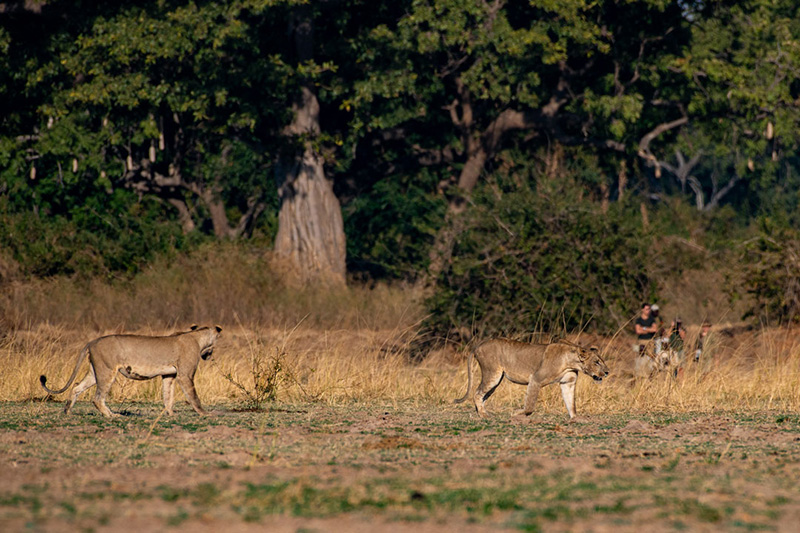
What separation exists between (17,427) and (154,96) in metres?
15.2

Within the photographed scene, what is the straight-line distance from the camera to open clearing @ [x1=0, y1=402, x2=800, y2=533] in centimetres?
637

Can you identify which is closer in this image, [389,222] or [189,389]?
[189,389]

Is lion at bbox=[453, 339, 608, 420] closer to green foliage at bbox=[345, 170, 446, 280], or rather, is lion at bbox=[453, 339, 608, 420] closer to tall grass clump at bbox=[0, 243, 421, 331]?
tall grass clump at bbox=[0, 243, 421, 331]

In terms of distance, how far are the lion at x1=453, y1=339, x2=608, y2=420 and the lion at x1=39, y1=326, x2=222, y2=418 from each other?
2.90 m

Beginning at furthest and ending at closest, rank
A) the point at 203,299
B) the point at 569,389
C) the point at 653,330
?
the point at 203,299, the point at 653,330, the point at 569,389

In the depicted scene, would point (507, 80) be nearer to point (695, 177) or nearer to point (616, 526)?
point (616, 526)

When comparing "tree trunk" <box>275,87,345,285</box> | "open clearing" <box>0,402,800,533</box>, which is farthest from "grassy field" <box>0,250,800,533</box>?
"tree trunk" <box>275,87,345,285</box>

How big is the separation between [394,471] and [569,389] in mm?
4600

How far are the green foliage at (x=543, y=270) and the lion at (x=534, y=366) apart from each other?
791cm

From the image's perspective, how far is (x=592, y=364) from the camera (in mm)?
12242

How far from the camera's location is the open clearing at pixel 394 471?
20.9 feet

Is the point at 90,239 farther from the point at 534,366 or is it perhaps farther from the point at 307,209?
the point at 534,366

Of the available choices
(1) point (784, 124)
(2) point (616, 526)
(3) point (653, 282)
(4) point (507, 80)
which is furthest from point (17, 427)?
(1) point (784, 124)

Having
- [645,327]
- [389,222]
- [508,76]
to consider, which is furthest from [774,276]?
[389,222]
